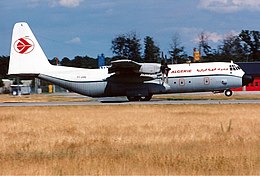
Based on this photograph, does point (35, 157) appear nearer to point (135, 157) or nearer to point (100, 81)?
point (135, 157)

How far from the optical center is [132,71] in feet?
165

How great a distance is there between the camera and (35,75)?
173 ft

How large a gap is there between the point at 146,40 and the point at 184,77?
108 meters

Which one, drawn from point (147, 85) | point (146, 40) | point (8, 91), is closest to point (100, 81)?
point (147, 85)

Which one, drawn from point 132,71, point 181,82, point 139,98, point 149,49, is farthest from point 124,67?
point 149,49

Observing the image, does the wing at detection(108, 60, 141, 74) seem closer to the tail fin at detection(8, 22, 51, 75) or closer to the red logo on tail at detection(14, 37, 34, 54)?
the tail fin at detection(8, 22, 51, 75)

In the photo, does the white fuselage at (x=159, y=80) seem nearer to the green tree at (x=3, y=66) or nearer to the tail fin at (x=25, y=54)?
the tail fin at (x=25, y=54)

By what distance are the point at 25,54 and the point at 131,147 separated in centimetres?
3809

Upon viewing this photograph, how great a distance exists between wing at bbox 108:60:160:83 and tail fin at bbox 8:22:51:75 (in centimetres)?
684

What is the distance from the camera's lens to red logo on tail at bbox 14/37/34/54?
53562 mm

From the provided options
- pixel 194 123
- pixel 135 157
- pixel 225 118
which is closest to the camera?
pixel 135 157

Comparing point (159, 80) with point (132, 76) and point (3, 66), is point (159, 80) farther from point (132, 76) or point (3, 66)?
point (3, 66)

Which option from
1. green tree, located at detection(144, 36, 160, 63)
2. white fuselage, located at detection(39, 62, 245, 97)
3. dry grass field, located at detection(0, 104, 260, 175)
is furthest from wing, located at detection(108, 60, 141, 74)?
green tree, located at detection(144, 36, 160, 63)

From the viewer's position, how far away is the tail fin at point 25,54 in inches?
2067
